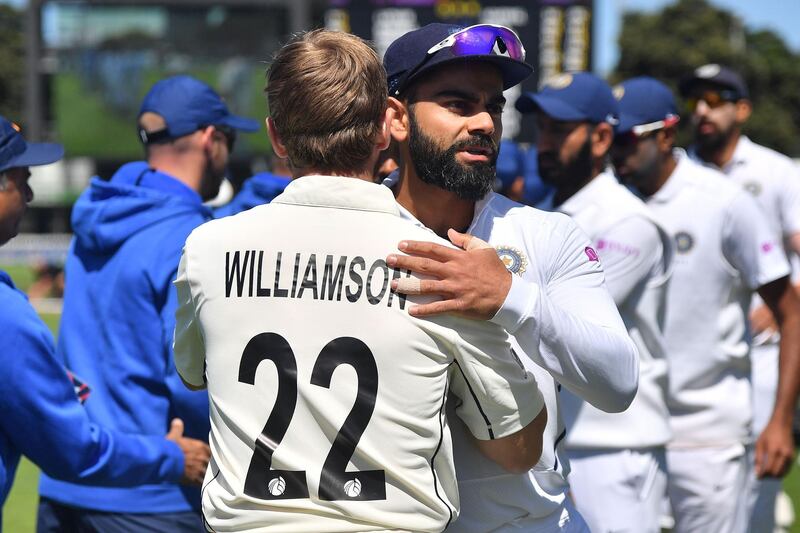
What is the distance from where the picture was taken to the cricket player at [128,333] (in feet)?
12.5

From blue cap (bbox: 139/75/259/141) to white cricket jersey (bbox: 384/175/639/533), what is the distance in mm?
1585

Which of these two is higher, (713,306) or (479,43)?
(479,43)

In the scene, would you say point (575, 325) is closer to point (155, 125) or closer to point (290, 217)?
point (290, 217)

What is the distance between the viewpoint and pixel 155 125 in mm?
4328

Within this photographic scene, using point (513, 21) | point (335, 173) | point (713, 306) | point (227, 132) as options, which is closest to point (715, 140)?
point (713, 306)

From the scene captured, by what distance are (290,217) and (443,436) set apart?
1.73ft

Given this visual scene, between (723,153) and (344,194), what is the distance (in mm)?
4705

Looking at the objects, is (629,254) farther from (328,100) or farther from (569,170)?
(328,100)

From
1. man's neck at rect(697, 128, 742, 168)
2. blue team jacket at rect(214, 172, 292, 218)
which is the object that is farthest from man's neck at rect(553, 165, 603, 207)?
man's neck at rect(697, 128, 742, 168)

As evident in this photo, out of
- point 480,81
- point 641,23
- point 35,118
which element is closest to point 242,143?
point 35,118

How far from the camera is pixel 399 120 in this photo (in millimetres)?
2795

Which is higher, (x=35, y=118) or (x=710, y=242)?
(x=710, y=242)

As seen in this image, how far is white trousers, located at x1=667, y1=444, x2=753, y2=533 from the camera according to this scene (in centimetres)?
487

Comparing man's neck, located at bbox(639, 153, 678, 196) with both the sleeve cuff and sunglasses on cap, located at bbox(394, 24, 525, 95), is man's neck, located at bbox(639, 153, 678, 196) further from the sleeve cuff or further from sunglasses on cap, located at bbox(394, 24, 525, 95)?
the sleeve cuff
